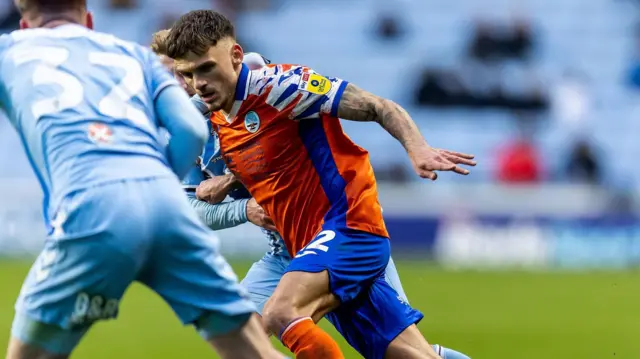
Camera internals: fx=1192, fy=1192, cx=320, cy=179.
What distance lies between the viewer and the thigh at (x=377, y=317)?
5887mm

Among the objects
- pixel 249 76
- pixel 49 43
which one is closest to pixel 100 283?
pixel 49 43

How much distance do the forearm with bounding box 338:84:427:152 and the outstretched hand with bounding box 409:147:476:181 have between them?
0.17 metres

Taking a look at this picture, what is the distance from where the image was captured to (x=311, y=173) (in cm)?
590

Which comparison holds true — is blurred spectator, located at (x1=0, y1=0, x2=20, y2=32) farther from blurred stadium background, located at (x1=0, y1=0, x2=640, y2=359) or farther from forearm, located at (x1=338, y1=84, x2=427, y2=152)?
forearm, located at (x1=338, y1=84, x2=427, y2=152)

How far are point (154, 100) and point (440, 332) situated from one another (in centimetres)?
714

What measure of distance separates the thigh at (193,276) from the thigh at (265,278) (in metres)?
2.01

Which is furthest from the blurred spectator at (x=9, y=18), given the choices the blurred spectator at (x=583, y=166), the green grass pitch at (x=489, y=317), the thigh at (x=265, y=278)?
the thigh at (x=265, y=278)

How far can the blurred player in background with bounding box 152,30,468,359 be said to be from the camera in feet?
20.8

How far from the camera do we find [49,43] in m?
4.34

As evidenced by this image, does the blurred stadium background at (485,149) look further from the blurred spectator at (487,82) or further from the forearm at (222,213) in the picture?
the forearm at (222,213)

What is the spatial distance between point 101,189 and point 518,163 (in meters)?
16.0

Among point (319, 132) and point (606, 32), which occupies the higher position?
point (319, 132)

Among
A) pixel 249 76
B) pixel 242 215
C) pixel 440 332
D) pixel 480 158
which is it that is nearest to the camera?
pixel 249 76

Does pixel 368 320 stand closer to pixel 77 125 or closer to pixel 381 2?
pixel 77 125
